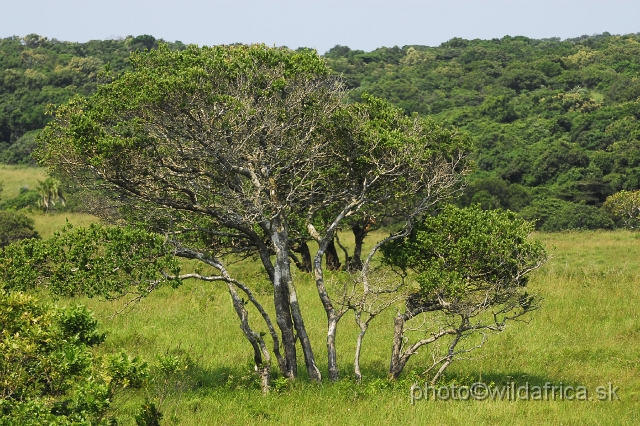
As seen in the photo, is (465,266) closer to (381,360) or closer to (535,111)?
(381,360)

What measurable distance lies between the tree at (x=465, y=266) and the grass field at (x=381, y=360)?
4.89ft

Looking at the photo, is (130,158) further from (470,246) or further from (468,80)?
(468,80)

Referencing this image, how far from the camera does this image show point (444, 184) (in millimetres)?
16781

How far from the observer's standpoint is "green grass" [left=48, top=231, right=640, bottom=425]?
1379cm

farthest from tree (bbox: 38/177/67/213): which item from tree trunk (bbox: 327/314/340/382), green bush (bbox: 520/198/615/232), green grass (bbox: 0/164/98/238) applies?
tree trunk (bbox: 327/314/340/382)

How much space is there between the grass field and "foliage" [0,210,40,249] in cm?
1433

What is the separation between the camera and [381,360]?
62.6ft

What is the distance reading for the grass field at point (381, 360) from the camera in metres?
13.8

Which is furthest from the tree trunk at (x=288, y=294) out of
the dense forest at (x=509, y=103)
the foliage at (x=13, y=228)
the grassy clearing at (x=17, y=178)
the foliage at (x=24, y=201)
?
the grassy clearing at (x=17, y=178)

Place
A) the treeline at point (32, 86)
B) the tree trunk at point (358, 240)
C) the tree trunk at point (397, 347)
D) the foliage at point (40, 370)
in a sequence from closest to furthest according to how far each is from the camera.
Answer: the foliage at point (40, 370)
the tree trunk at point (397, 347)
the tree trunk at point (358, 240)
the treeline at point (32, 86)

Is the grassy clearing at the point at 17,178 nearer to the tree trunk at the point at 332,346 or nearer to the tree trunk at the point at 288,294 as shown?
the tree trunk at the point at 288,294

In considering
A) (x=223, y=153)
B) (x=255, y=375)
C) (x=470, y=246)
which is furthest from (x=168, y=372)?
(x=470, y=246)

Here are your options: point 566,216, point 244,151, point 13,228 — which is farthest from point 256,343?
point 566,216

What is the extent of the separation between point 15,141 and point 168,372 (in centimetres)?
8251
